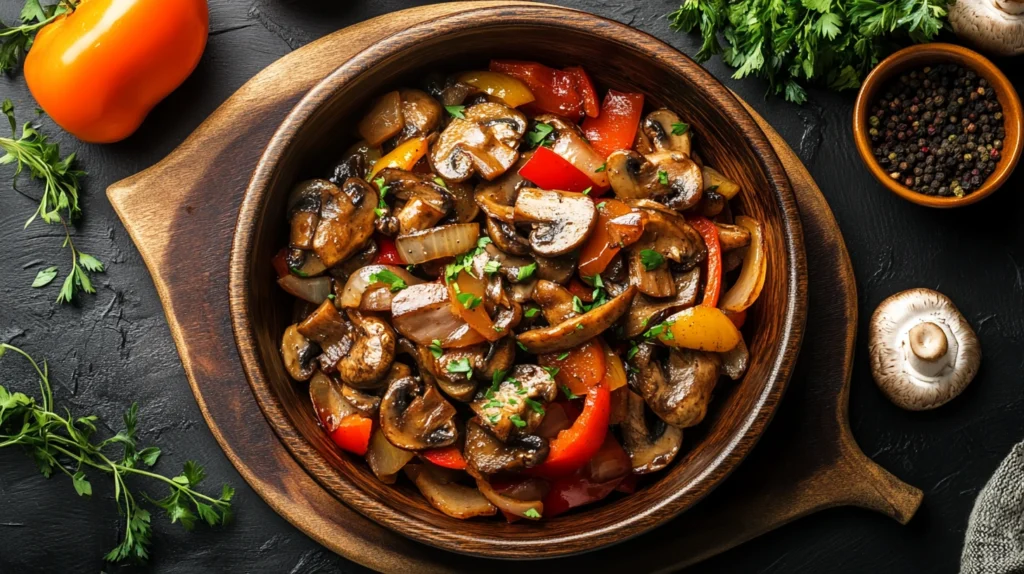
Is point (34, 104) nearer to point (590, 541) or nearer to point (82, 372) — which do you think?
point (82, 372)

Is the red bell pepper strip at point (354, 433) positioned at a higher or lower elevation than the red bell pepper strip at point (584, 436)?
lower

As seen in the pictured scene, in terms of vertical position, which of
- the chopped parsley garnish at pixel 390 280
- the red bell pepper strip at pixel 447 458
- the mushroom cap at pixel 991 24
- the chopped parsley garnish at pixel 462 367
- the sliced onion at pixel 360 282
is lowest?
the red bell pepper strip at pixel 447 458

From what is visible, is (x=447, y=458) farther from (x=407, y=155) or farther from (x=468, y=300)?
(x=407, y=155)

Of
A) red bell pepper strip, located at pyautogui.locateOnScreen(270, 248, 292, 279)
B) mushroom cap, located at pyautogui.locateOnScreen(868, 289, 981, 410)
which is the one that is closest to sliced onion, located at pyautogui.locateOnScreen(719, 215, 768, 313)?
mushroom cap, located at pyautogui.locateOnScreen(868, 289, 981, 410)

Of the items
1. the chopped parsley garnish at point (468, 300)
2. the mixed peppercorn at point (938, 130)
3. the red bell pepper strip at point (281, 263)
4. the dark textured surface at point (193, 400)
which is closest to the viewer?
the chopped parsley garnish at point (468, 300)

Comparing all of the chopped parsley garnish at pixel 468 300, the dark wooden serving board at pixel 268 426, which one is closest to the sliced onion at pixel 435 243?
the chopped parsley garnish at pixel 468 300

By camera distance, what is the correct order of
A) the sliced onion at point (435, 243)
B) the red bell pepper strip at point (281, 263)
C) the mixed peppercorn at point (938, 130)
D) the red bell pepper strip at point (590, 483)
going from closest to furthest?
the sliced onion at point (435, 243) < the red bell pepper strip at point (590, 483) < the red bell pepper strip at point (281, 263) < the mixed peppercorn at point (938, 130)

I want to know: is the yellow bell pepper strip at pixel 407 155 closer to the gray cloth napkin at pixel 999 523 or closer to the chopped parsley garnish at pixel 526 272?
the chopped parsley garnish at pixel 526 272
